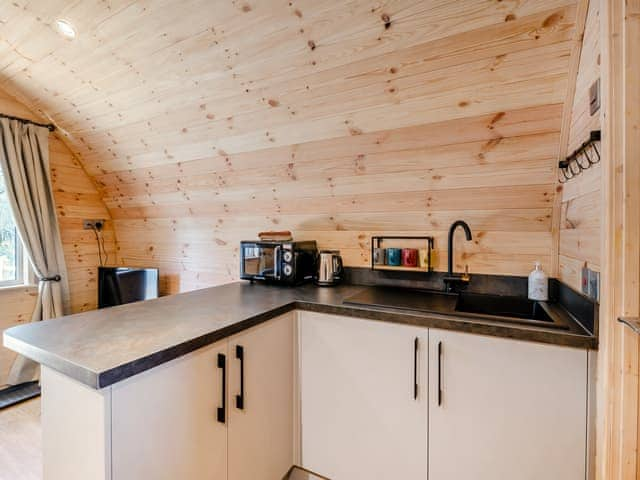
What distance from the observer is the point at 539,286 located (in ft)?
5.28

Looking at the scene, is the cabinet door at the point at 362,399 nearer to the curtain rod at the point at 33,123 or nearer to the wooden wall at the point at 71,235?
the wooden wall at the point at 71,235

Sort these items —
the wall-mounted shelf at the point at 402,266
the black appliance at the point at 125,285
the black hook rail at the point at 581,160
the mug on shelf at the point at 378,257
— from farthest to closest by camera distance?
the black appliance at the point at 125,285
the mug on shelf at the point at 378,257
the wall-mounted shelf at the point at 402,266
the black hook rail at the point at 581,160

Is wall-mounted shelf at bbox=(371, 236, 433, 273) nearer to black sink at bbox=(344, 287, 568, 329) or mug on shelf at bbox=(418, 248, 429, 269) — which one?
mug on shelf at bbox=(418, 248, 429, 269)

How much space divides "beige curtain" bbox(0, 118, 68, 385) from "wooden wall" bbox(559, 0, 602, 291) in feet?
11.9

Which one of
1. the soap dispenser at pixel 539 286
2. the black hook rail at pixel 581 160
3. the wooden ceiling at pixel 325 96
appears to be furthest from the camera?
the soap dispenser at pixel 539 286

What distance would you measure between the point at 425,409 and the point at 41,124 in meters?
3.52

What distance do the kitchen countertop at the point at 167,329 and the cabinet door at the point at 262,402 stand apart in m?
0.09

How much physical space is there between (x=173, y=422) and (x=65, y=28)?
6.75ft

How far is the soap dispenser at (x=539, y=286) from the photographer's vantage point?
5.26ft

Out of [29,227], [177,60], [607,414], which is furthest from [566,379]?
[29,227]

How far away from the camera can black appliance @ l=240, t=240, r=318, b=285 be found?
2.07 meters

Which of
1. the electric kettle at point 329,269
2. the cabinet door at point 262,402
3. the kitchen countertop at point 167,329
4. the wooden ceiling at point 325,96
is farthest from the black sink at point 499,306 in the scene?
the cabinet door at point 262,402

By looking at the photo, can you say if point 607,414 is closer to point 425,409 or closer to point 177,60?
point 425,409

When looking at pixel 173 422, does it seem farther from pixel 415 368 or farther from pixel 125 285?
pixel 125 285
